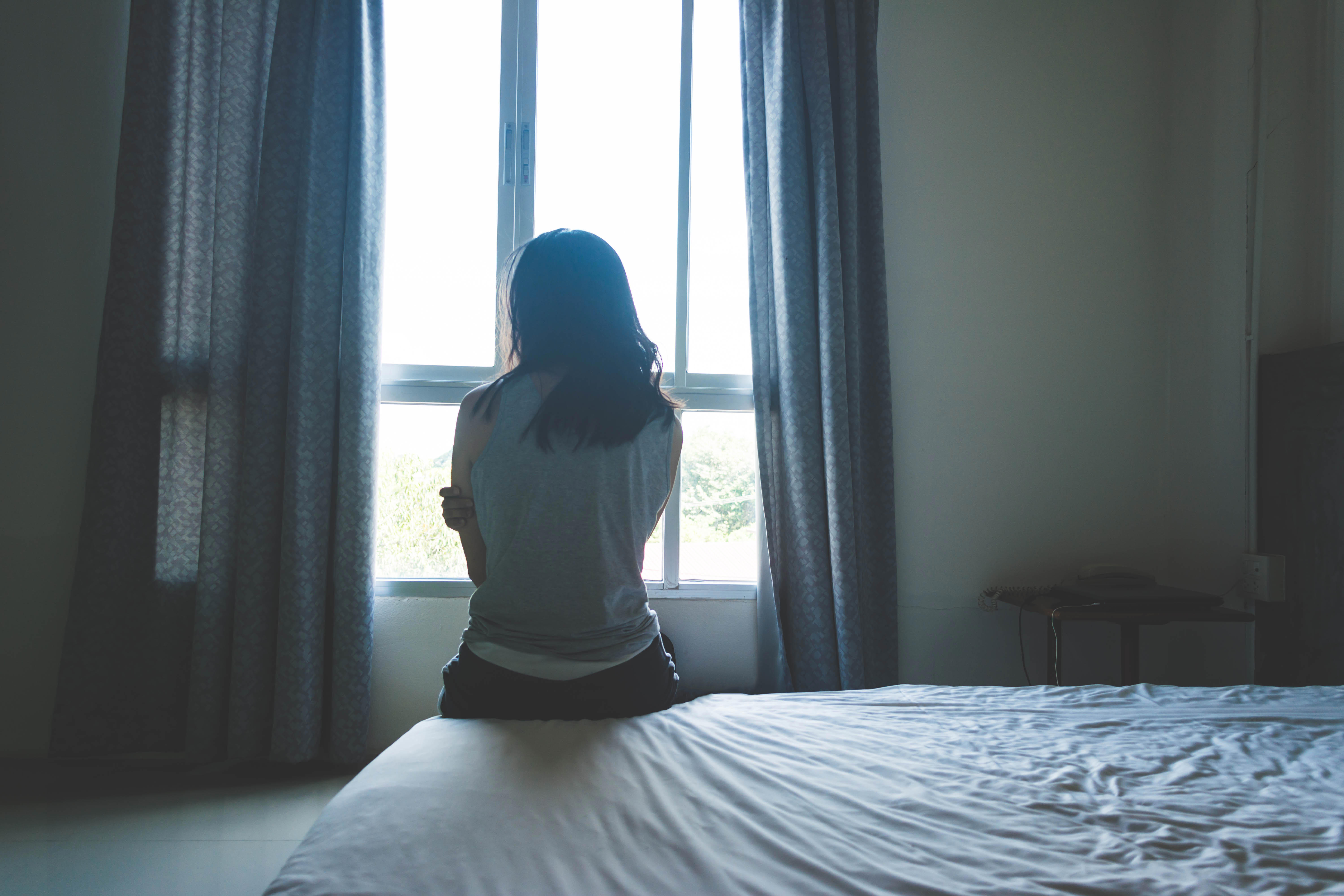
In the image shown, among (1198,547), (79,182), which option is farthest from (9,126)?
(1198,547)

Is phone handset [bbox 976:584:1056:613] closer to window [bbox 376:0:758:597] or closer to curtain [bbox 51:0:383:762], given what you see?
window [bbox 376:0:758:597]

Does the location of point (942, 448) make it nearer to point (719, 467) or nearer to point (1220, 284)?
point (719, 467)

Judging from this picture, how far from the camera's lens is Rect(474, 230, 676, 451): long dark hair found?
3.17 ft

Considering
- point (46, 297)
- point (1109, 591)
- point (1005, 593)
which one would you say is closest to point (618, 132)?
point (46, 297)

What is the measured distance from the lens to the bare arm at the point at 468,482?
1.02m

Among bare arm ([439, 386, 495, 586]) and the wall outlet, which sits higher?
bare arm ([439, 386, 495, 586])

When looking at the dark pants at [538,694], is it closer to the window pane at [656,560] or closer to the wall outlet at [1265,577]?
the window pane at [656,560]

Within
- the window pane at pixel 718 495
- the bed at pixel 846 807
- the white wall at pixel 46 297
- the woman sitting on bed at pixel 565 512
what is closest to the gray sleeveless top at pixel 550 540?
the woman sitting on bed at pixel 565 512

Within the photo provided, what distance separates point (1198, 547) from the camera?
2.06 metres

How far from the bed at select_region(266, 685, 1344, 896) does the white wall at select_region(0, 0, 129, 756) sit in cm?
184

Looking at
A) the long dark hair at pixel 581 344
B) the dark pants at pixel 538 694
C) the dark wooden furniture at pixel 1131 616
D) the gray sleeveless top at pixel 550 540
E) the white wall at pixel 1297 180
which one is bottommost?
the dark wooden furniture at pixel 1131 616

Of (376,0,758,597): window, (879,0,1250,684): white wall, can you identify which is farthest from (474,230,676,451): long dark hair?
(879,0,1250,684): white wall

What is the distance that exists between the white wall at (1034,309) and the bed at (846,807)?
1157 mm

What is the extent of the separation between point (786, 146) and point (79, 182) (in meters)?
2.19
